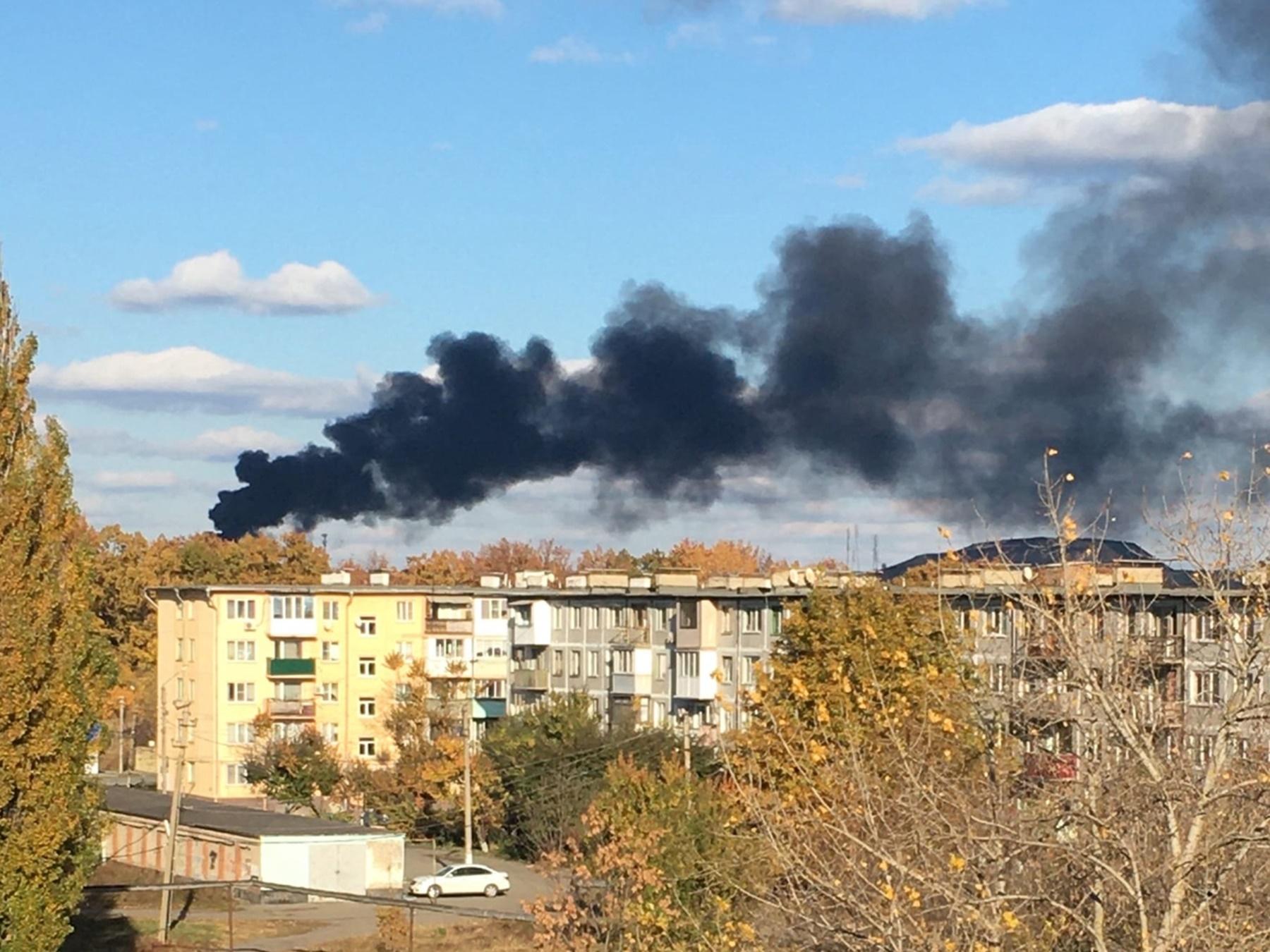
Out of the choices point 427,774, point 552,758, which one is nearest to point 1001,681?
point 552,758

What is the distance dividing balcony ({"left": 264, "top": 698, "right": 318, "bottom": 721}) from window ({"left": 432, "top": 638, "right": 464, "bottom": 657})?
19.4 feet

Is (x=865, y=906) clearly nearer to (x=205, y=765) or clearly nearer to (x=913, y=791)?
(x=913, y=791)

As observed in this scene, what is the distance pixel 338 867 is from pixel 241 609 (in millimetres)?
24453

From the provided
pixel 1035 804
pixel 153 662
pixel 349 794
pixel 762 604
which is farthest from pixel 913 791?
pixel 153 662

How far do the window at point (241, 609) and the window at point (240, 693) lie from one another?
2663mm

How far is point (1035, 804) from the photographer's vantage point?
40.4 feet

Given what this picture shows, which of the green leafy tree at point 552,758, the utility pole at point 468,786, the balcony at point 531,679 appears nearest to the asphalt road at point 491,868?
the utility pole at point 468,786

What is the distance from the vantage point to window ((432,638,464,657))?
77.4 m

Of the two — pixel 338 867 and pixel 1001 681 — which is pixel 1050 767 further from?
pixel 338 867

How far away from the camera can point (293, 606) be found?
246ft

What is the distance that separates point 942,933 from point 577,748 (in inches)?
1937

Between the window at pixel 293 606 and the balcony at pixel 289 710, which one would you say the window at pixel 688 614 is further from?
the window at pixel 293 606

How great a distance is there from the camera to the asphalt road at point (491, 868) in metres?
51.9

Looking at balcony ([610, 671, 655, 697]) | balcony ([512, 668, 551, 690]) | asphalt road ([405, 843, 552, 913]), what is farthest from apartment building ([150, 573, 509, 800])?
asphalt road ([405, 843, 552, 913])
